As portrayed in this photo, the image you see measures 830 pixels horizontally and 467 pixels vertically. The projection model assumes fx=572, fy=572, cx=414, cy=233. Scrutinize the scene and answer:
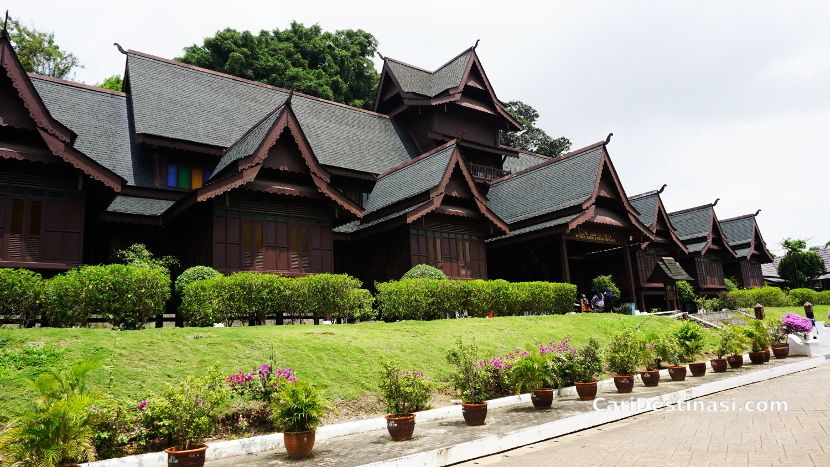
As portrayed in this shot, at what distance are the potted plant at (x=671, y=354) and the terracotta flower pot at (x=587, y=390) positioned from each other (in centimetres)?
380

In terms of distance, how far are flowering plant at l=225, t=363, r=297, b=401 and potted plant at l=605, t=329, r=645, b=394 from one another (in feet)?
23.6

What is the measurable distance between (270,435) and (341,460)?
1.45 m

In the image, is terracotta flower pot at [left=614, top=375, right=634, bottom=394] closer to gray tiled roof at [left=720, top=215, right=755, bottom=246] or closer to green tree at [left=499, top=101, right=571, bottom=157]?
gray tiled roof at [left=720, top=215, right=755, bottom=246]

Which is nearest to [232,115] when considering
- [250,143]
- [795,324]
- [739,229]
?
[250,143]

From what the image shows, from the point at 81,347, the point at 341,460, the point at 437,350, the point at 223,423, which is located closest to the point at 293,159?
the point at 437,350

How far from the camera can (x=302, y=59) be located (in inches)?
1976

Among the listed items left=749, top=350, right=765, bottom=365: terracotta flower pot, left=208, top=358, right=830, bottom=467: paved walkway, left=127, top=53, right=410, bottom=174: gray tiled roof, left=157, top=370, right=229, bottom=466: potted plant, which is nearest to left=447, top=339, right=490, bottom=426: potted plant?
left=208, top=358, right=830, bottom=467: paved walkway

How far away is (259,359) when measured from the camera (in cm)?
1040

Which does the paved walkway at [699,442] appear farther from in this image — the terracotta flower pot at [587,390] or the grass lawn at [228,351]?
the grass lawn at [228,351]

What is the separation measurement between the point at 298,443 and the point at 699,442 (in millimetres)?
5253

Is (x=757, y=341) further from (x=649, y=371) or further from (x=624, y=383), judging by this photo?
(x=624, y=383)

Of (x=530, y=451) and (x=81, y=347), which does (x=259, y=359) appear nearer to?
(x=81, y=347)

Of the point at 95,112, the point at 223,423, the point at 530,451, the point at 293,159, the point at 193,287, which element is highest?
→ the point at 95,112

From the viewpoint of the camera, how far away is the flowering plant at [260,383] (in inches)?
330
